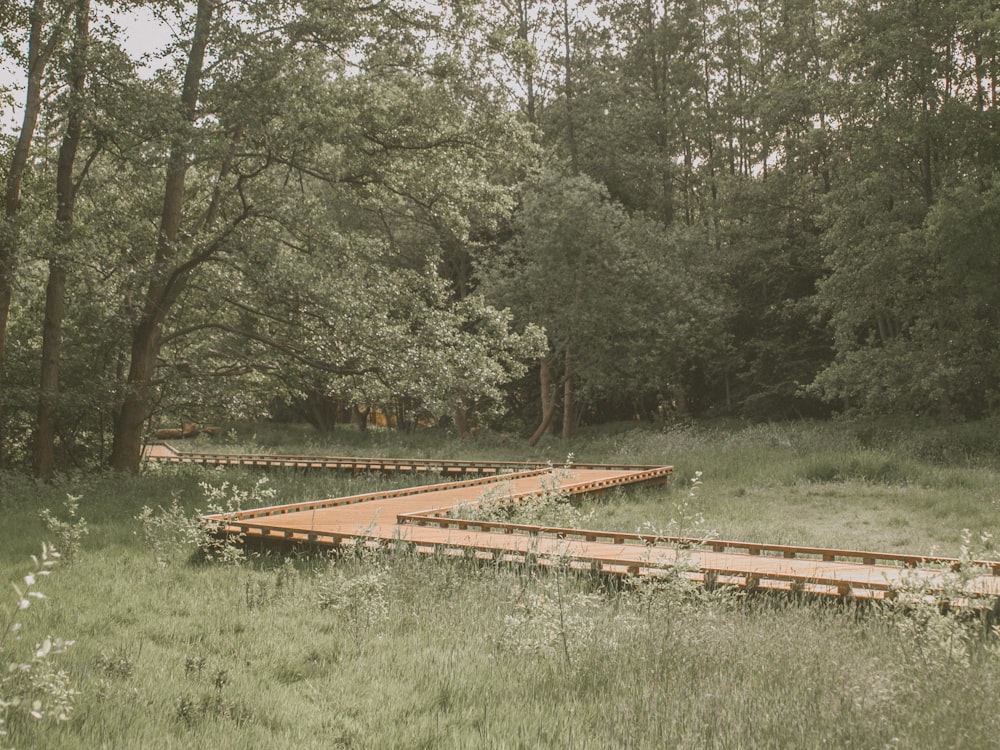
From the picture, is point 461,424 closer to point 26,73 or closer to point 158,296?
point 158,296

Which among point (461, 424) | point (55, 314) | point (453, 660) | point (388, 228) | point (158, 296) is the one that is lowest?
point (453, 660)

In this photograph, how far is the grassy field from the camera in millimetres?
3447

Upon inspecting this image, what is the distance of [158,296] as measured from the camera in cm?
1440

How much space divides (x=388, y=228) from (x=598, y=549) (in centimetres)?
1246

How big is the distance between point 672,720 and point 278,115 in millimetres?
11581

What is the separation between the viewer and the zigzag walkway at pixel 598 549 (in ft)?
17.1

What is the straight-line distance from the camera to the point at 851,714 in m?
3.52

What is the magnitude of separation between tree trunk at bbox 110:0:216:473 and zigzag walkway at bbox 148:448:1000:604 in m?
5.33

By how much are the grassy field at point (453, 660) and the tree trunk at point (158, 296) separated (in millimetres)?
6361

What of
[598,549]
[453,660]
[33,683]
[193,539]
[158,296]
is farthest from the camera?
[158,296]

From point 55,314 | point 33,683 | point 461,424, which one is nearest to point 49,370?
point 55,314

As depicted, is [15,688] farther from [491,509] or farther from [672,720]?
[491,509]

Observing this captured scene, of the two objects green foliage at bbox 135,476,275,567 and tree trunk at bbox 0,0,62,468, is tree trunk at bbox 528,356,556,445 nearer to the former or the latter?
tree trunk at bbox 0,0,62,468

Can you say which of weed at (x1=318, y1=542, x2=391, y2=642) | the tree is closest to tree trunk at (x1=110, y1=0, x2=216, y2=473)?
the tree
